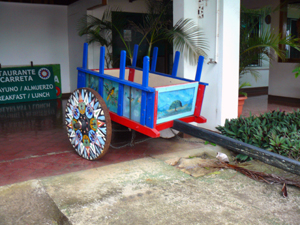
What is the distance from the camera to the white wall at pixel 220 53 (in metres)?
4.71

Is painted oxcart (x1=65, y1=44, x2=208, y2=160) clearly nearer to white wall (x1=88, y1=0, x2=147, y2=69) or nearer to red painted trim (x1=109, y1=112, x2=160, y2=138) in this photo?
red painted trim (x1=109, y1=112, x2=160, y2=138)

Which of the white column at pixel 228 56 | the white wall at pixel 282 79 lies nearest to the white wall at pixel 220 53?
the white column at pixel 228 56

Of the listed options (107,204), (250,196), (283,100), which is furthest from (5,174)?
(283,100)

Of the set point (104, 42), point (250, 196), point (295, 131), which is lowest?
point (250, 196)

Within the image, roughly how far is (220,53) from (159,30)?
183 cm

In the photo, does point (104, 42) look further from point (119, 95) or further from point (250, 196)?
point (250, 196)

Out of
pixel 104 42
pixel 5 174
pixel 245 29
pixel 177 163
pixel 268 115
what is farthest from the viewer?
pixel 104 42

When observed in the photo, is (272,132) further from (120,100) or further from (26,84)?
(26,84)

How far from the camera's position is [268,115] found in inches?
181

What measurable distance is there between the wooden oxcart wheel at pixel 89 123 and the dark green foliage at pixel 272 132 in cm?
166

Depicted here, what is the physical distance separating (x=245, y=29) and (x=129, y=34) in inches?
142

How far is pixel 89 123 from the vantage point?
12.4ft

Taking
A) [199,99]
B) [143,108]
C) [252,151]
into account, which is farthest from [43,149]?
[252,151]

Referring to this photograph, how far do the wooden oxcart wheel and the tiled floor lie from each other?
219 millimetres
